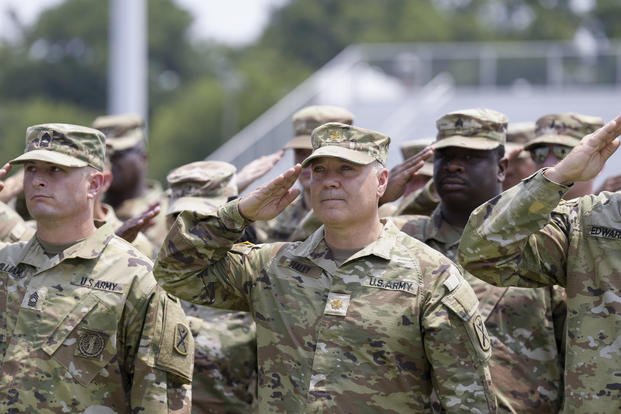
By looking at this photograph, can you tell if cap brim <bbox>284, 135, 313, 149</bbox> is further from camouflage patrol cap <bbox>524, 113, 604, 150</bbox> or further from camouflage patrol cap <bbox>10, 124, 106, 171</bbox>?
camouflage patrol cap <bbox>10, 124, 106, 171</bbox>

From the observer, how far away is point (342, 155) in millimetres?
5766

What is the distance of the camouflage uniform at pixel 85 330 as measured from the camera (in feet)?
19.9

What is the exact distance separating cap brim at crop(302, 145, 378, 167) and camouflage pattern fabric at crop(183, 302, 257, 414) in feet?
6.13

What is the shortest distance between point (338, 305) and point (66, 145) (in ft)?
4.99

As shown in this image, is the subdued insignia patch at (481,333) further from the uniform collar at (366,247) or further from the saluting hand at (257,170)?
the saluting hand at (257,170)

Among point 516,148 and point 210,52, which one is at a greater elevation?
point 516,148

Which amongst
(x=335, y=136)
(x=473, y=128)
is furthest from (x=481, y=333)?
(x=473, y=128)

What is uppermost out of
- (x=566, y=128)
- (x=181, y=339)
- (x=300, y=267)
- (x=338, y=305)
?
(x=566, y=128)

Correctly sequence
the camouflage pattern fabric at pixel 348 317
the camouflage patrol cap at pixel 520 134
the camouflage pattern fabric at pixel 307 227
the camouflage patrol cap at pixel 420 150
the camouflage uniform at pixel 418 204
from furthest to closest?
the camouflage patrol cap at pixel 520 134 → the camouflage patrol cap at pixel 420 150 → the camouflage uniform at pixel 418 204 → the camouflage pattern fabric at pixel 307 227 → the camouflage pattern fabric at pixel 348 317

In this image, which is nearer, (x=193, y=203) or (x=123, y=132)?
(x=193, y=203)

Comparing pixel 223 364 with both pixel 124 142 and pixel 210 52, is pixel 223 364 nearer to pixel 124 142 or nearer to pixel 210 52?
pixel 124 142

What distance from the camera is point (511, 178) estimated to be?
27.1ft

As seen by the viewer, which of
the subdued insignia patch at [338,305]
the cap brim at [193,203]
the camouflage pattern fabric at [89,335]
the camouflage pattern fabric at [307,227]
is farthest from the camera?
the camouflage pattern fabric at [307,227]

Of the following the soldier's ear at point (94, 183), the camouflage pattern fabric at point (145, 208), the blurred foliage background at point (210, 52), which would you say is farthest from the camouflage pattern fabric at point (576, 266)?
the blurred foliage background at point (210, 52)
